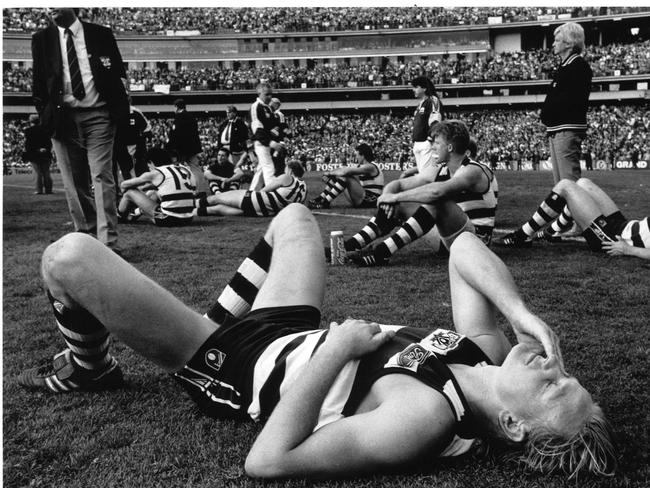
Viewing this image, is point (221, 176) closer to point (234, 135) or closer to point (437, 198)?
point (234, 135)

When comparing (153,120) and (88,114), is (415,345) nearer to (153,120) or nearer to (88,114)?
(88,114)

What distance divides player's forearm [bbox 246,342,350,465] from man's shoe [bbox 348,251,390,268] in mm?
3922

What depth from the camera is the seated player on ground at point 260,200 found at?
399 inches

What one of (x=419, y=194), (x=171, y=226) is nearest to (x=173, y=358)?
(x=419, y=194)

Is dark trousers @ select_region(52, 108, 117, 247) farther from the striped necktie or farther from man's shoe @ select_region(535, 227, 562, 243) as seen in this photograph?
man's shoe @ select_region(535, 227, 562, 243)

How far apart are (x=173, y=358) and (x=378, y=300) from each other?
2.48 metres

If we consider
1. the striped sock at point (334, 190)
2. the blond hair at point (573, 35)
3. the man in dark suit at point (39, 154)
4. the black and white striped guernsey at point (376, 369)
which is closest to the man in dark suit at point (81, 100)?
the black and white striped guernsey at point (376, 369)

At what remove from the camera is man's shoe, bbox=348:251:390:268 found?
600 centimetres

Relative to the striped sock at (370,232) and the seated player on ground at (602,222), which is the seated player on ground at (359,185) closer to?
the striped sock at (370,232)

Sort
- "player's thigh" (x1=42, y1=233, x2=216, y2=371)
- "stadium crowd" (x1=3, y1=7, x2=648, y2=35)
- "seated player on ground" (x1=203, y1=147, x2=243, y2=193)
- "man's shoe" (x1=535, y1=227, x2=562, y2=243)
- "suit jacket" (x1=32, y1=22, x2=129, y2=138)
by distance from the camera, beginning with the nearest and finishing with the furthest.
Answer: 1. "player's thigh" (x1=42, y1=233, x2=216, y2=371)
2. "suit jacket" (x1=32, y1=22, x2=129, y2=138)
3. "man's shoe" (x1=535, y1=227, x2=562, y2=243)
4. "seated player on ground" (x1=203, y1=147, x2=243, y2=193)
5. "stadium crowd" (x1=3, y1=7, x2=648, y2=35)

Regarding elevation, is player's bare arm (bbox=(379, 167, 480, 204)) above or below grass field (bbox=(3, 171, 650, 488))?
above

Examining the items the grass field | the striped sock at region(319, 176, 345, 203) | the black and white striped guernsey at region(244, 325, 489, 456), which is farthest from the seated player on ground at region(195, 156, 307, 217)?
the black and white striped guernsey at region(244, 325, 489, 456)

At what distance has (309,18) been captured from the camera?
5253 centimetres

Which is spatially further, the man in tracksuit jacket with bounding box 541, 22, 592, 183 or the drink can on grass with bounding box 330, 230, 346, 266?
the man in tracksuit jacket with bounding box 541, 22, 592, 183
